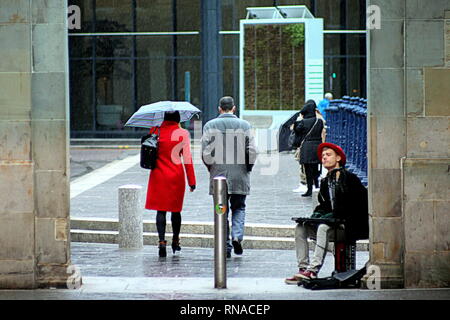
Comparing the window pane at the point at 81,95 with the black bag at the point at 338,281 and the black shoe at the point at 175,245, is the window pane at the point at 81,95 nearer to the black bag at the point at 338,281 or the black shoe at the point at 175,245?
the black shoe at the point at 175,245

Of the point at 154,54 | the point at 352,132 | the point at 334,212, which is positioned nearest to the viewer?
the point at 334,212

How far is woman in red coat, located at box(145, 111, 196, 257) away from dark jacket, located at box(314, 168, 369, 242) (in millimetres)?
2438

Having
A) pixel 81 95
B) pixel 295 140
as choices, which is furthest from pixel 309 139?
pixel 81 95

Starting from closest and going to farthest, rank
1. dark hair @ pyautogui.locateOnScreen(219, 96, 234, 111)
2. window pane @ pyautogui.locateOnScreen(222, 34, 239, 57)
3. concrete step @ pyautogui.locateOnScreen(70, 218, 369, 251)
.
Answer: dark hair @ pyautogui.locateOnScreen(219, 96, 234, 111)
concrete step @ pyautogui.locateOnScreen(70, 218, 369, 251)
window pane @ pyautogui.locateOnScreen(222, 34, 239, 57)

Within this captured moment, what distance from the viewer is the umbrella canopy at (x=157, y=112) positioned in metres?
11.8

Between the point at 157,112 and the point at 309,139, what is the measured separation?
471 cm

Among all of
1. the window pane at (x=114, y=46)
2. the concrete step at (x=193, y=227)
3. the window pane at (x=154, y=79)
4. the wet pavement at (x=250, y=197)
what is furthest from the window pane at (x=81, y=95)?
the concrete step at (x=193, y=227)

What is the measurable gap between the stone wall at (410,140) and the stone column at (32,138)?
2.84 meters

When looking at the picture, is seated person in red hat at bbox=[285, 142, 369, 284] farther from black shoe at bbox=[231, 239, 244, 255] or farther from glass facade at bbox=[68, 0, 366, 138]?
glass facade at bbox=[68, 0, 366, 138]

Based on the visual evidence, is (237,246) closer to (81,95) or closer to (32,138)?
(32,138)

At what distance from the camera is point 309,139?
16078mm

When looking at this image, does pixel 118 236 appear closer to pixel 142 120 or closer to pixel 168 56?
pixel 142 120

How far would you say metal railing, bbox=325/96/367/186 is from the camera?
16844 millimetres

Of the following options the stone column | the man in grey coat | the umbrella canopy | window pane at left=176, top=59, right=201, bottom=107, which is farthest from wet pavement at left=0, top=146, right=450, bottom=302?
window pane at left=176, top=59, right=201, bottom=107
